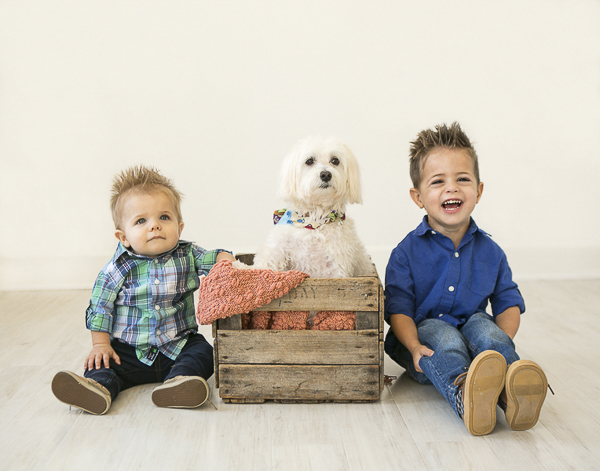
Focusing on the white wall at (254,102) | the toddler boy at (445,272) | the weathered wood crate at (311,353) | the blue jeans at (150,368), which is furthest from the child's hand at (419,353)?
the white wall at (254,102)

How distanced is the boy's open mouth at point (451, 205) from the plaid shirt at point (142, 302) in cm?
80

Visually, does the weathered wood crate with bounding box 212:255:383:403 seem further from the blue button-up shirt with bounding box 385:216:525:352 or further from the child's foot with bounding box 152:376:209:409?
the blue button-up shirt with bounding box 385:216:525:352

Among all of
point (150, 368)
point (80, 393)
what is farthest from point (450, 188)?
point (80, 393)

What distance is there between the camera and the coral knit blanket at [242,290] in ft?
4.53

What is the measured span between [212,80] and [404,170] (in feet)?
3.85

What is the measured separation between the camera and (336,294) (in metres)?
1.41

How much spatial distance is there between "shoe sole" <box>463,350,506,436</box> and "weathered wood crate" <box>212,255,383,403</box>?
26cm

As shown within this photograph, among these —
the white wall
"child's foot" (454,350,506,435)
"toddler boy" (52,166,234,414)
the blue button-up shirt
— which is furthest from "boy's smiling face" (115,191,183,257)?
the white wall

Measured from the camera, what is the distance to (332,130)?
3.06m

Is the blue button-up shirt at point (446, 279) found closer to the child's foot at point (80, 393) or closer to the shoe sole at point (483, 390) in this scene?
the shoe sole at point (483, 390)

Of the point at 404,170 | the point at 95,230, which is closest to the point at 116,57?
the point at 95,230

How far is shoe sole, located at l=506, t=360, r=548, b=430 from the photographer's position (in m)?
1.21

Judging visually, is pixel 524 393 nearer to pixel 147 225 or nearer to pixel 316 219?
pixel 316 219

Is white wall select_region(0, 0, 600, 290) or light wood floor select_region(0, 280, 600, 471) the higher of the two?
white wall select_region(0, 0, 600, 290)
